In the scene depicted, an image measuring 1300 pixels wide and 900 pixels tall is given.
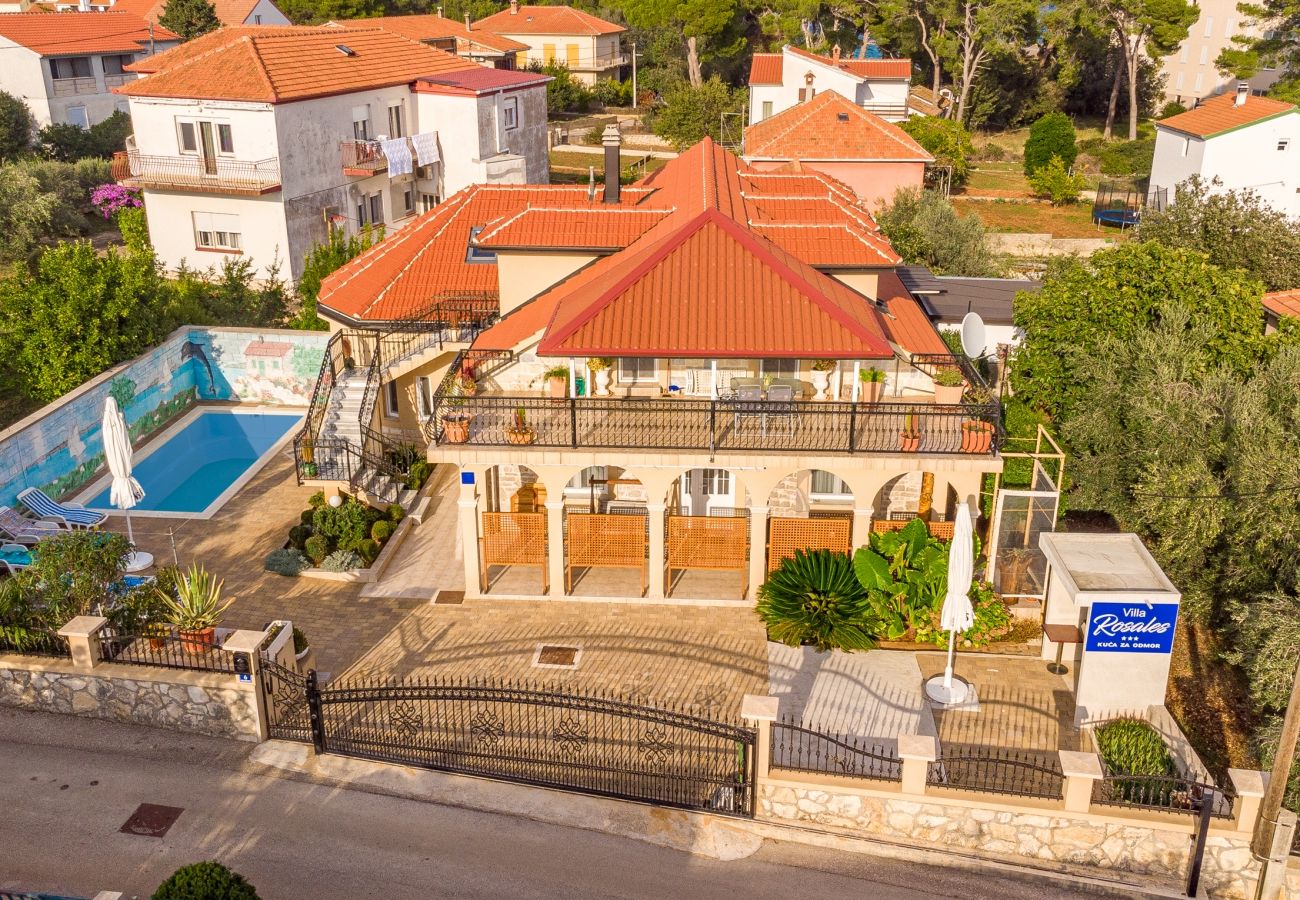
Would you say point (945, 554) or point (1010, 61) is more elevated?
point (1010, 61)

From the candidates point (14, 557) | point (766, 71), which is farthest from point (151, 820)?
point (766, 71)

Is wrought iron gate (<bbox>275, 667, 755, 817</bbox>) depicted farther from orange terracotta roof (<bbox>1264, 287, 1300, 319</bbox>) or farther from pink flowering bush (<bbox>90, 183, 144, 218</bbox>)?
pink flowering bush (<bbox>90, 183, 144, 218</bbox>)

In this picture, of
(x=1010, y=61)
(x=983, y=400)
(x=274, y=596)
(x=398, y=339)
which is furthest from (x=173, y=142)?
(x=1010, y=61)

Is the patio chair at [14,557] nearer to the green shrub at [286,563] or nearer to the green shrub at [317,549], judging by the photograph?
the green shrub at [286,563]

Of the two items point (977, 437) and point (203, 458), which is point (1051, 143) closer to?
point (977, 437)

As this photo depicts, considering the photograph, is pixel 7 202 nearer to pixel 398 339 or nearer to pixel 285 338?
pixel 285 338

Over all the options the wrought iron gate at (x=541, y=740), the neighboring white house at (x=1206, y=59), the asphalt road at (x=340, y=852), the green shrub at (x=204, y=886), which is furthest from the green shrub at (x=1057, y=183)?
the green shrub at (x=204, y=886)

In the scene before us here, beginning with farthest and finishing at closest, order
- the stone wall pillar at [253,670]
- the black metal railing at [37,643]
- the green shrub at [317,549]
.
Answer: the green shrub at [317,549] < the black metal railing at [37,643] < the stone wall pillar at [253,670]
